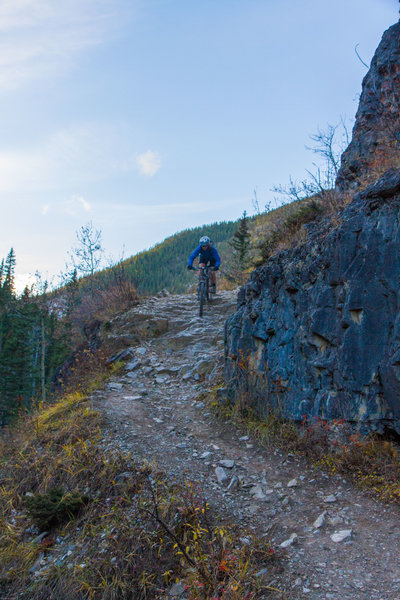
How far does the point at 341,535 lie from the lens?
3633mm

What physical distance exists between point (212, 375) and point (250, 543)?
5036 mm

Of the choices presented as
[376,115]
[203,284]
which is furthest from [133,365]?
[376,115]

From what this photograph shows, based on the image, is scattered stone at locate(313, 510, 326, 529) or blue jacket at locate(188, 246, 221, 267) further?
blue jacket at locate(188, 246, 221, 267)

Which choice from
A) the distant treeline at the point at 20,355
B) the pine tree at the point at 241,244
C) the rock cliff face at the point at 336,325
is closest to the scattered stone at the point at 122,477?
the rock cliff face at the point at 336,325

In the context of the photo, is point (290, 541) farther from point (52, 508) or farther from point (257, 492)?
point (52, 508)

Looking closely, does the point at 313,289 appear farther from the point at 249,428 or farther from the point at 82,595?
the point at 82,595

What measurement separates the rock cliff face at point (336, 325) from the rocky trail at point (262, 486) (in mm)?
919

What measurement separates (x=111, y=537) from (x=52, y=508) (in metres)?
1.18

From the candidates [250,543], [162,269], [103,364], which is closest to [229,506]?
[250,543]

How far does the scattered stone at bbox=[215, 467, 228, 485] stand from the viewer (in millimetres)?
4969

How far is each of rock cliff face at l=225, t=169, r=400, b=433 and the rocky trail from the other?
0.92 metres

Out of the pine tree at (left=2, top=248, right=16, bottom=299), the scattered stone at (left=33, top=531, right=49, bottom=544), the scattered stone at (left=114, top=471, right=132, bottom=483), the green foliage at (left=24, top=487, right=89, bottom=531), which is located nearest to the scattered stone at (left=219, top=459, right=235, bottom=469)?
the scattered stone at (left=114, top=471, right=132, bottom=483)

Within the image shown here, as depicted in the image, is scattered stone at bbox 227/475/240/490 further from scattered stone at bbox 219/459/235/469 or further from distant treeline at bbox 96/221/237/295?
distant treeline at bbox 96/221/237/295

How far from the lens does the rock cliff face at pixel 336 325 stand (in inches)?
186
